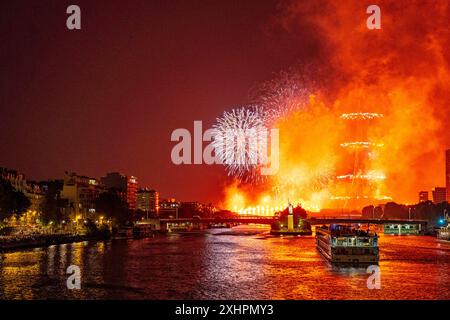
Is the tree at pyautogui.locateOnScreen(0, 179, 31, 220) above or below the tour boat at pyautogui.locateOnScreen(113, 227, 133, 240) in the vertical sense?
above

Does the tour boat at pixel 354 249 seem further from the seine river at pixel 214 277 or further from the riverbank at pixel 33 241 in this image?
the riverbank at pixel 33 241

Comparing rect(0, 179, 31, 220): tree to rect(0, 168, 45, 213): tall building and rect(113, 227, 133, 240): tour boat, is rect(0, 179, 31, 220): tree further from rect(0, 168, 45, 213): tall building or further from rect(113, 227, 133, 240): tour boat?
rect(113, 227, 133, 240): tour boat

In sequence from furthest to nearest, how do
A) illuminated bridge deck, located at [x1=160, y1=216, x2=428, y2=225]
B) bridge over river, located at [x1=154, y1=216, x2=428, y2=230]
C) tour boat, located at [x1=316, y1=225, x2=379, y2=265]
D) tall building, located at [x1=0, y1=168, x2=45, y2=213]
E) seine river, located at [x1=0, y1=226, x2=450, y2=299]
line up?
bridge over river, located at [x1=154, y1=216, x2=428, y2=230] < illuminated bridge deck, located at [x1=160, y1=216, x2=428, y2=225] < tall building, located at [x1=0, y1=168, x2=45, y2=213] < tour boat, located at [x1=316, y1=225, x2=379, y2=265] < seine river, located at [x1=0, y1=226, x2=450, y2=299]

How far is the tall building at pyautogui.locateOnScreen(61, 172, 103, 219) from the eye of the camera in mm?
129250

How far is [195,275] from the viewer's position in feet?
154

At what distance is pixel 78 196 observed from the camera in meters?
133

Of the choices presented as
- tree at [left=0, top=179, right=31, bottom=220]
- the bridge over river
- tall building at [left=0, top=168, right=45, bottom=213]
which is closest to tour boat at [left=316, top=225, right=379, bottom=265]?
tree at [left=0, top=179, right=31, bottom=220]

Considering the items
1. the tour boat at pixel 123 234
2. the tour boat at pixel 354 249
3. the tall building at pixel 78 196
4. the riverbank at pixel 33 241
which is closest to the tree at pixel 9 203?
the riverbank at pixel 33 241

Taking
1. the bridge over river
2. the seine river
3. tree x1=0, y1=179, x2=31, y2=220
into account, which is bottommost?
the seine river

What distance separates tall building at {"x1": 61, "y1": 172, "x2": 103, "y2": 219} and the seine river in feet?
213

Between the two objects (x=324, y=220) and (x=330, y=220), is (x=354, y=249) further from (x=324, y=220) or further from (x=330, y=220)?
(x=324, y=220)

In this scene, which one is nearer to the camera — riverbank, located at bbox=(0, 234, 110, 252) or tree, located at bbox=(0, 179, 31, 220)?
riverbank, located at bbox=(0, 234, 110, 252)
